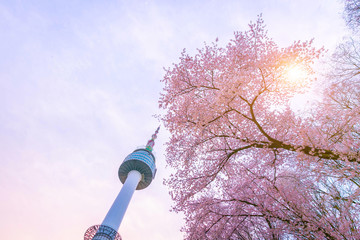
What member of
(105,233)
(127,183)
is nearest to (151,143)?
(127,183)

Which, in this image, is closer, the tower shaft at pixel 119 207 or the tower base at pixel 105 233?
the tower base at pixel 105 233

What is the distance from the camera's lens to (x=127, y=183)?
43.9 meters

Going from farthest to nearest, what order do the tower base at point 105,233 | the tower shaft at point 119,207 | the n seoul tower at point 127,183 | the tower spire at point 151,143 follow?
the tower spire at point 151,143
the tower shaft at point 119,207
the n seoul tower at point 127,183
the tower base at point 105,233

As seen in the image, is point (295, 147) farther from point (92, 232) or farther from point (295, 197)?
point (92, 232)

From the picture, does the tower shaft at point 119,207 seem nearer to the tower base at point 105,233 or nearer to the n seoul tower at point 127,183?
the n seoul tower at point 127,183

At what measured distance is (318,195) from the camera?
7367 mm

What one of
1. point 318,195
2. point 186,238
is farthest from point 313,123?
point 186,238

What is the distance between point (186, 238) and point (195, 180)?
3.14 meters

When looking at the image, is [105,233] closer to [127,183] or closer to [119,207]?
[119,207]

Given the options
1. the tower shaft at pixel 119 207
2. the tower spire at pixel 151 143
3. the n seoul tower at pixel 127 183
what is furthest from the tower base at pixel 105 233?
the tower spire at pixel 151 143

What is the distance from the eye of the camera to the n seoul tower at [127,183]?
1372 inches

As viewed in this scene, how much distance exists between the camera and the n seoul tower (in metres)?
34.8

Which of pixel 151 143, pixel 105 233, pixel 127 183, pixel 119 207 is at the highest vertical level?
pixel 151 143

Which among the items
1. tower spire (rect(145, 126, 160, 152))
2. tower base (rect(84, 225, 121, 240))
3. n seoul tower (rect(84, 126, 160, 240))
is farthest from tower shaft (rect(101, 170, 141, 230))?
tower spire (rect(145, 126, 160, 152))
